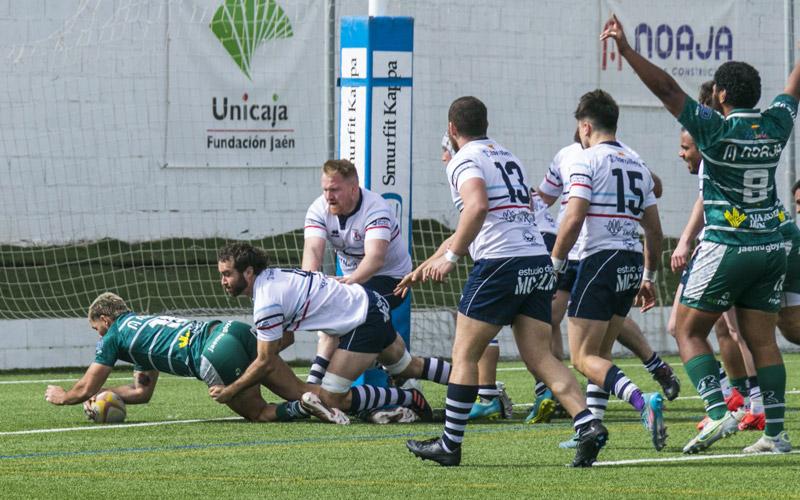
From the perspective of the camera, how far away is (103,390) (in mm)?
9156

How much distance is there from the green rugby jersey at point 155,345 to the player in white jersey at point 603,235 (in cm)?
240

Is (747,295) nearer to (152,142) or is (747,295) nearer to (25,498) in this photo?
(25,498)

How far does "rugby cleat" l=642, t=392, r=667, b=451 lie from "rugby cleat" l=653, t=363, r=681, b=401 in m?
2.49

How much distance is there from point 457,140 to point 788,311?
2523mm

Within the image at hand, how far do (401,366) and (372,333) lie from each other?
45cm

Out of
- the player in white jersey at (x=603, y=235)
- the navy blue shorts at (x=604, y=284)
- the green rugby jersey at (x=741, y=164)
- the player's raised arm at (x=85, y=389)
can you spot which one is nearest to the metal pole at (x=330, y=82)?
the player's raised arm at (x=85, y=389)

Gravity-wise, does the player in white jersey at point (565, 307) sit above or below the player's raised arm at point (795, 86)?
below

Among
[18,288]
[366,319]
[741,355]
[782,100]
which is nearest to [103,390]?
[366,319]

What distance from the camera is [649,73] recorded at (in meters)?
6.37

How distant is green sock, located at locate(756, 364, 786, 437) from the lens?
7.00 metres

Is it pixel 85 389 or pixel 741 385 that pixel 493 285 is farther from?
pixel 85 389

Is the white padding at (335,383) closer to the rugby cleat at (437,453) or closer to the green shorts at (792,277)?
the rugby cleat at (437,453)

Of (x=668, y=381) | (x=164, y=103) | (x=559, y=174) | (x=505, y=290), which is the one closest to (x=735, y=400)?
(x=668, y=381)

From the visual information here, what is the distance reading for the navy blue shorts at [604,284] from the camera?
25.6ft
